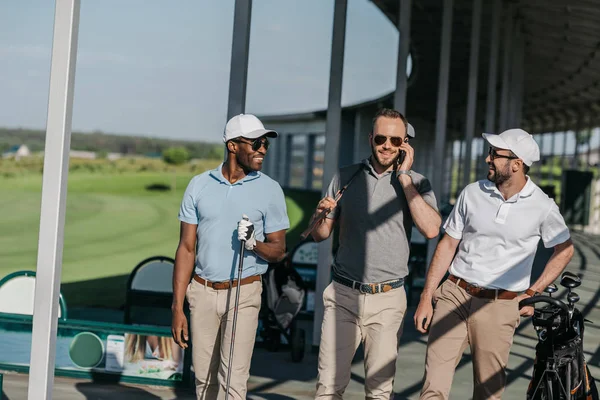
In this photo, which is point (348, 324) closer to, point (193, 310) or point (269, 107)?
point (193, 310)

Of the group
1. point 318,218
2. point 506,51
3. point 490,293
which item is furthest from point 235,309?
point 506,51

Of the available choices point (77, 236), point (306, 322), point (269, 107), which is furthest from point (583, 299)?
point (269, 107)

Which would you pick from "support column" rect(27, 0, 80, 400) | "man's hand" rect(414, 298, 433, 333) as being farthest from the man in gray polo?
"support column" rect(27, 0, 80, 400)

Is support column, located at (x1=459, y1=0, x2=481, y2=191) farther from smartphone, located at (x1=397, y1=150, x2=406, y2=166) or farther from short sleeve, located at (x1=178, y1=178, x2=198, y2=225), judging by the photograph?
short sleeve, located at (x1=178, y1=178, x2=198, y2=225)

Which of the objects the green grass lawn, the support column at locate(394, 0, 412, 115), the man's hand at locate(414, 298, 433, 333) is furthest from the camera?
the green grass lawn

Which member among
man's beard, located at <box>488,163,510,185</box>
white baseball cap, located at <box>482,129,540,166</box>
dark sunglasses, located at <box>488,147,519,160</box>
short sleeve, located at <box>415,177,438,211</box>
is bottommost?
short sleeve, located at <box>415,177,438,211</box>

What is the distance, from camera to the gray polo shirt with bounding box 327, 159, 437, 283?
16.3 ft

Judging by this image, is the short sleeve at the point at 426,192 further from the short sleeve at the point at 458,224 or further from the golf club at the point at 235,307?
the golf club at the point at 235,307

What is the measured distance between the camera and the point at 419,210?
4871 mm

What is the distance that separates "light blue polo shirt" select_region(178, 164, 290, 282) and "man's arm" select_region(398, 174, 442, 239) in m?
0.65

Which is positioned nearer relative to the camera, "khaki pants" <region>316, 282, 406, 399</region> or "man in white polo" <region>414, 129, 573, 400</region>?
"khaki pants" <region>316, 282, 406, 399</region>

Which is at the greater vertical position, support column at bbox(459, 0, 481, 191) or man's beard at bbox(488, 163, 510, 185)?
support column at bbox(459, 0, 481, 191)

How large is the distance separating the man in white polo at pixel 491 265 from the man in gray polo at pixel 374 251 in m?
0.27

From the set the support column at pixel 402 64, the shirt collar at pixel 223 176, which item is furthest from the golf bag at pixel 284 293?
the shirt collar at pixel 223 176
